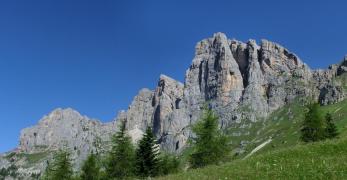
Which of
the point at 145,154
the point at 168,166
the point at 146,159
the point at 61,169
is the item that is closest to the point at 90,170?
the point at 61,169

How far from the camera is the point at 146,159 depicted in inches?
3056

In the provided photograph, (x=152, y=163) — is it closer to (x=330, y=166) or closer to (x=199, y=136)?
(x=199, y=136)

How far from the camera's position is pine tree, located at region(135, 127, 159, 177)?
7656 cm

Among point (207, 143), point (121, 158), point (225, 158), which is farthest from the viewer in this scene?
point (225, 158)

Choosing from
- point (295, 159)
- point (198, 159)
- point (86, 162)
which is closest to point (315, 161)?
point (295, 159)

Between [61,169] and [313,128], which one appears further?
[313,128]

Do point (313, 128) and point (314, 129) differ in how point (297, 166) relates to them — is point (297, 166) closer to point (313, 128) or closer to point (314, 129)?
point (313, 128)

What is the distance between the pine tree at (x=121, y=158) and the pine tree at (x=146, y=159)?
139 centimetres

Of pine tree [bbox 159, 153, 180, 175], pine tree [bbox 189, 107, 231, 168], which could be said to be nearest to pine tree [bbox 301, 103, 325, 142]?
pine tree [bbox 189, 107, 231, 168]

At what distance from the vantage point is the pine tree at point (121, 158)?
250ft

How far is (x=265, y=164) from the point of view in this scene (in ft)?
97.8

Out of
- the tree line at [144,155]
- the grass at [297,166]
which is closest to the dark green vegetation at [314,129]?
the tree line at [144,155]

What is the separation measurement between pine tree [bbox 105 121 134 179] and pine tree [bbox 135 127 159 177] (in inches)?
54.7

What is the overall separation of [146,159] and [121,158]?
4366 millimetres
